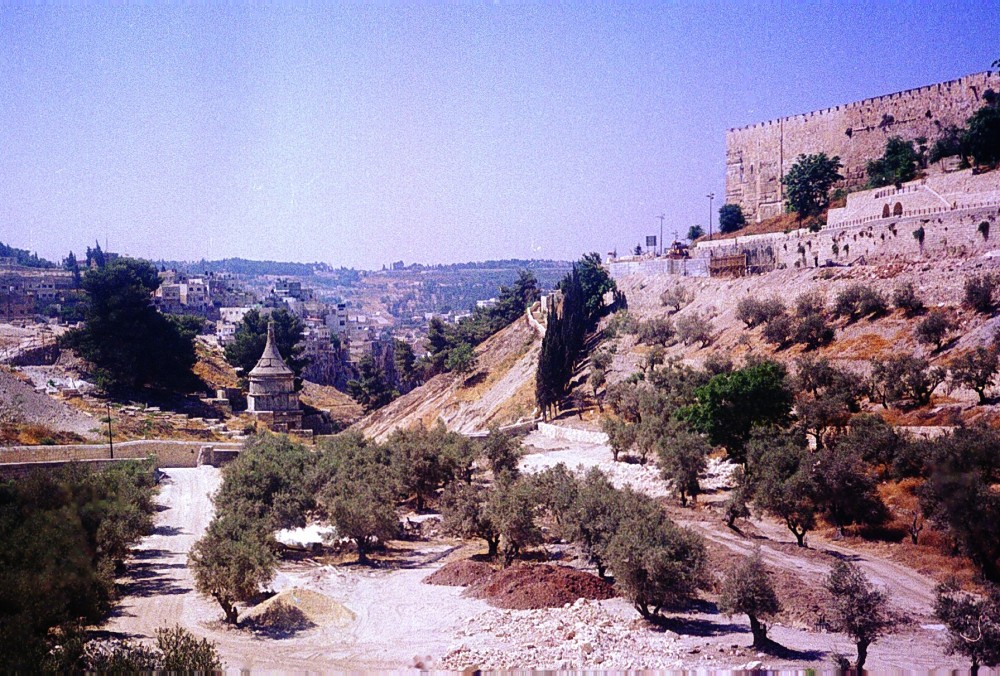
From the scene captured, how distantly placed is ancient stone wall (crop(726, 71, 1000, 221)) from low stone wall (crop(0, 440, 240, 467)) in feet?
139

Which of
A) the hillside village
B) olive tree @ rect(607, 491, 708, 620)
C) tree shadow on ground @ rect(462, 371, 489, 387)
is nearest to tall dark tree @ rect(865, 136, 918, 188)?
the hillside village

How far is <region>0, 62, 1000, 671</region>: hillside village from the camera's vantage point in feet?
46.0

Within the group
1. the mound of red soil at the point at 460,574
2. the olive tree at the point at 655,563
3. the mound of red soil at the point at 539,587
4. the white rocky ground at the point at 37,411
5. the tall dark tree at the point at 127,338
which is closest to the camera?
the olive tree at the point at 655,563

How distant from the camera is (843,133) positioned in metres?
54.4

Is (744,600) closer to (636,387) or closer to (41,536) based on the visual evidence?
(41,536)

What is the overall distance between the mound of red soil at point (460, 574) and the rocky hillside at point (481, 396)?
1865 centimetres

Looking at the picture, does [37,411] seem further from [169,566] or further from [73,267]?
[73,267]

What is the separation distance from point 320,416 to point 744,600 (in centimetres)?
3285

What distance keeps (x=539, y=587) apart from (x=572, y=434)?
1658cm

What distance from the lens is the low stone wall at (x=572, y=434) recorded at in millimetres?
31188

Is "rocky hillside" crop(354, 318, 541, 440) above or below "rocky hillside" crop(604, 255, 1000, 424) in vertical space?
below

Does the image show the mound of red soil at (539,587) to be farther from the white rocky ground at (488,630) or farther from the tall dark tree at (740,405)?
the tall dark tree at (740,405)

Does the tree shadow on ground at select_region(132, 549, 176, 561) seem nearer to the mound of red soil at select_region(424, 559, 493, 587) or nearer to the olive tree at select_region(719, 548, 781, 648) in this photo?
the mound of red soil at select_region(424, 559, 493, 587)

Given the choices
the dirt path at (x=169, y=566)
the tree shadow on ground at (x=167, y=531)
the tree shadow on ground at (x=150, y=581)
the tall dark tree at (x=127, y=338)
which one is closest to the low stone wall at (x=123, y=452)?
the dirt path at (x=169, y=566)
